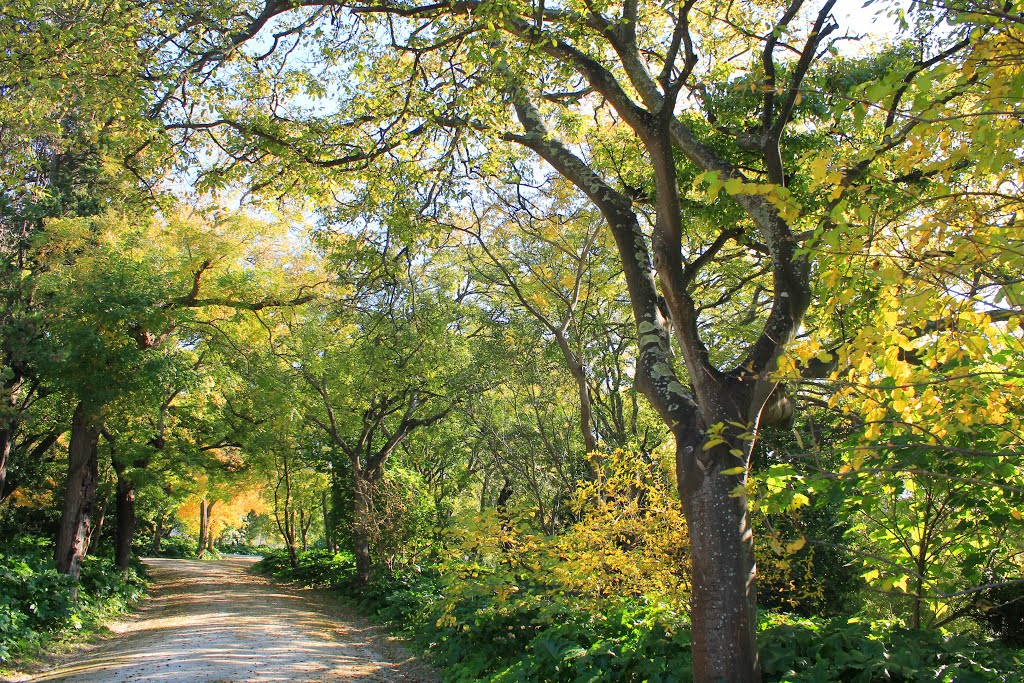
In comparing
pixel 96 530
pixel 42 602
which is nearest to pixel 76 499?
pixel 42 602

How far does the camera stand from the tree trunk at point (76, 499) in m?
13.9

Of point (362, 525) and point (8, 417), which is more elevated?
point (8, 417)

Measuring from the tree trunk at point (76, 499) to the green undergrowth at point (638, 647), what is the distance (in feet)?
22.8

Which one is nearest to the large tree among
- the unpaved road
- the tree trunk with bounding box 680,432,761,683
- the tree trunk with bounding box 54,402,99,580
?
the tree trunk with bounding box 680,432,761,683

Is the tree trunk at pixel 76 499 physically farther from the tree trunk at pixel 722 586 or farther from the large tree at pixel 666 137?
the tree trunk at pixel 722 586

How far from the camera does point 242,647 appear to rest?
10398 mm

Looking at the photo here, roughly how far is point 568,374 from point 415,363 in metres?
3.39

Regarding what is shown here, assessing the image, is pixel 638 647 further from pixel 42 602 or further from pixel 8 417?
pixel 8 417

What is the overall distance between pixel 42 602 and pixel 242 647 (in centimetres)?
372

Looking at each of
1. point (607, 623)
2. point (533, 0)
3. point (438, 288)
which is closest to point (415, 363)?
point (438, 288)

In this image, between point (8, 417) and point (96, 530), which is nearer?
point (8, 417)

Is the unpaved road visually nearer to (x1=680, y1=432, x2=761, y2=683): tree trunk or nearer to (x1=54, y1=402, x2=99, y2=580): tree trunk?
(x1=54, y1=402, x2=99, y2=580): tree trunk

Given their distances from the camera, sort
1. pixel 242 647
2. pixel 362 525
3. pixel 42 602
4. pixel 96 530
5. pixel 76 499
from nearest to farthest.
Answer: pixel 242 647 < pixel 42 602 < pixel 76 499 < pixel 362 525 < pixel 96 530

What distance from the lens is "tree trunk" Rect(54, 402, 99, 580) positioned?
45.5 ft
